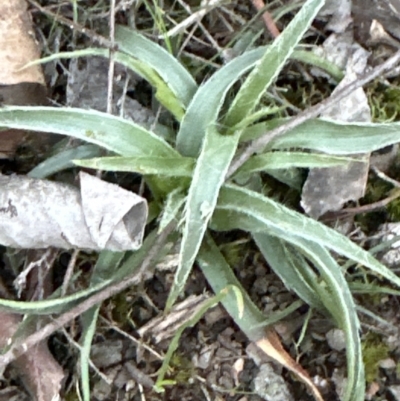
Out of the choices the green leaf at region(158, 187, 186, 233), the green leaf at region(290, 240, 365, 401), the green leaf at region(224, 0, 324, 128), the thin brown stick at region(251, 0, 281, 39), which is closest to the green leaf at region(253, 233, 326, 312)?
the green leaf at region(290, 240, 365, 401)

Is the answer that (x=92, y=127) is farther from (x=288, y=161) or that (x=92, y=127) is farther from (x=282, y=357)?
(x=282, y=357)

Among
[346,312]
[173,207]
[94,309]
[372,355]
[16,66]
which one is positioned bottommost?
[372,355]

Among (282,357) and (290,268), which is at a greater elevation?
(290,268)

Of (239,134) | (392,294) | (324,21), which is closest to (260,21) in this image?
(324,21)

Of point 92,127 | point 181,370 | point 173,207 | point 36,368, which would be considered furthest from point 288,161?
point 36,368

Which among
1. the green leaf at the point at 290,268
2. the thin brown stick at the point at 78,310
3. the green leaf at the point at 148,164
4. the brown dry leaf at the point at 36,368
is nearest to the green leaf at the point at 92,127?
the green leaf at the point at 148,164

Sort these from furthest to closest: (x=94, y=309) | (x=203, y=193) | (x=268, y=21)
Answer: (x=268, y=21)
(x=94, y=309)
(x=203, y=193)

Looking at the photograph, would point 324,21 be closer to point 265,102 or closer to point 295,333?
point 265,102

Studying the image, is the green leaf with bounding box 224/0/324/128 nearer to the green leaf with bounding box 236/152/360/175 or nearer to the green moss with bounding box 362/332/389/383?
the green leaf with bounding box 236/152/360/175
